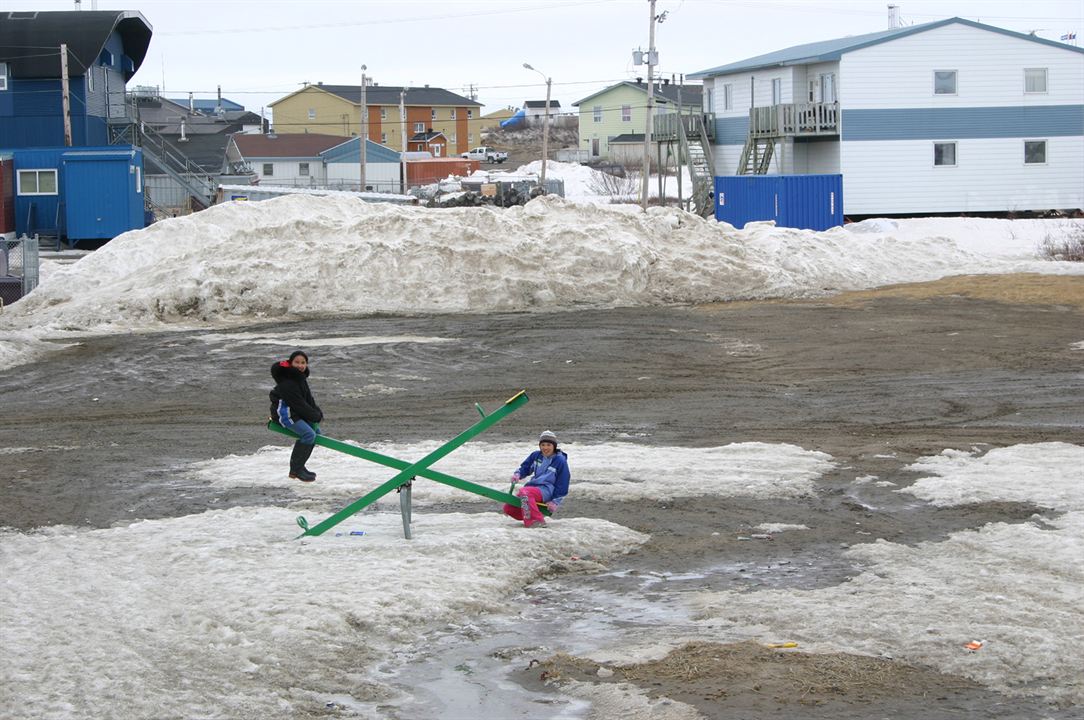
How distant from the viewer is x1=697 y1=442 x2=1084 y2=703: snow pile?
7391 mm

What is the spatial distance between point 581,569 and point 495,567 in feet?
2.21

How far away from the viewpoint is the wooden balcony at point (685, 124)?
5172 cm

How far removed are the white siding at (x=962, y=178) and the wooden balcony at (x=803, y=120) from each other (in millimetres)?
1031

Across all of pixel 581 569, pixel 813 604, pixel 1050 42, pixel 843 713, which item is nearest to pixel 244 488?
pixel 581 569

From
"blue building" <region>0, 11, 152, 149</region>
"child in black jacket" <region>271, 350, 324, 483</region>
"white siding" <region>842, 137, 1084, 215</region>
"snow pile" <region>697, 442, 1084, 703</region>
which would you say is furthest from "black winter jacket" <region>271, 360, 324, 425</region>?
"blue building" <region>0, 11, 152, 149</region>

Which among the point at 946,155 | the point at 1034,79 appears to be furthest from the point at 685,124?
the point at 1034,79

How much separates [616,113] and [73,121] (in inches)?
2459

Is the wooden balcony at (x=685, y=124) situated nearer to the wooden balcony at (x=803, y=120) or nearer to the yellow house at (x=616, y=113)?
the wooden balcony at (x=803, y=120)

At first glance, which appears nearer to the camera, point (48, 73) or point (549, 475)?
point (549, 475)

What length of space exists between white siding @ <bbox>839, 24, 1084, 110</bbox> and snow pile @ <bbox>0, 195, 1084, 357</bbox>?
15.6m

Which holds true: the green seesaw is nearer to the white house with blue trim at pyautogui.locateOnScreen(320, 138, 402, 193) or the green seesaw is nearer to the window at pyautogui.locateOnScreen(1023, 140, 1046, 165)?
Answer: the window at pyautogui.locateOnScreen(1023, 140, 1046, 165)

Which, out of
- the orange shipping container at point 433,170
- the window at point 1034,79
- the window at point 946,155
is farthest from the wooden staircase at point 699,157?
the orange shipping container at point 433,170

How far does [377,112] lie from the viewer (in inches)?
4267

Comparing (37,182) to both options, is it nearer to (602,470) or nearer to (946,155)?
(946,155)
